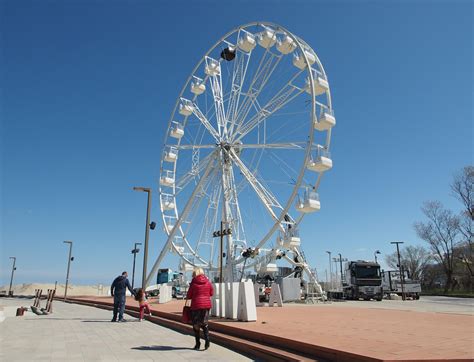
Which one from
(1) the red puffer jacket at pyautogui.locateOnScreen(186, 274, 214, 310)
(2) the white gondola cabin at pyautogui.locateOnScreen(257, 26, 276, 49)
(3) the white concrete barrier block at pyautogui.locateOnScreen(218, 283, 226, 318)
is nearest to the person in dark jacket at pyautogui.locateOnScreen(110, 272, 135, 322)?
(3) the white concrete barrier block at pyautogui.locateOnScreen(218, 283, 226, 318)

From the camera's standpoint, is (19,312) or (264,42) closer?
(19,312)

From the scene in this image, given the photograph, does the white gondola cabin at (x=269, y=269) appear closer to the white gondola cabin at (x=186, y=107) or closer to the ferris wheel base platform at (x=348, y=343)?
the white gondola cabin at (x=186, y=107)

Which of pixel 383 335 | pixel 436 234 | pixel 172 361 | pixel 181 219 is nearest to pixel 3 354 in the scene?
pixel 172 361

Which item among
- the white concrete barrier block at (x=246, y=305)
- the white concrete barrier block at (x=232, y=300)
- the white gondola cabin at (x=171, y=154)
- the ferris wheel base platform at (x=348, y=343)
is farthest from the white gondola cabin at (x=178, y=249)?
the ferris wheel base platform at (x=348, y=343)

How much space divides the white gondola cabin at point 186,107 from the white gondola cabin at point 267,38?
26.8 ft

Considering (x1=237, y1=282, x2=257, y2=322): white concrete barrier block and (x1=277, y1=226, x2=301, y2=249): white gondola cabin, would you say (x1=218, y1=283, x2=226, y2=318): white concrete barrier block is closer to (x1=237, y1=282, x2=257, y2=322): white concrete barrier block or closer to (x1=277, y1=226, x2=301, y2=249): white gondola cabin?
(x1=237, y1=282, x2=257, y2=322): white concrete barrier block

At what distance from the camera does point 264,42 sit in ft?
83.7

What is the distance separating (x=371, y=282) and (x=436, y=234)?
20850 millimetres

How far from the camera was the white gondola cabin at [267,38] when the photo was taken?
25281mm

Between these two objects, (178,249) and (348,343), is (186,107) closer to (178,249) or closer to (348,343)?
(178,249)

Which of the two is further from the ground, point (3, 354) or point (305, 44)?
point (305, 44)

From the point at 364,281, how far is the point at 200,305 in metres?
28.3

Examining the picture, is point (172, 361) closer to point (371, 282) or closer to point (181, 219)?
point (181, 219)

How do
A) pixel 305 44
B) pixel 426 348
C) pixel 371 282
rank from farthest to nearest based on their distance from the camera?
pixel 371 282 < pixel 305 44 < pixel 426 348
